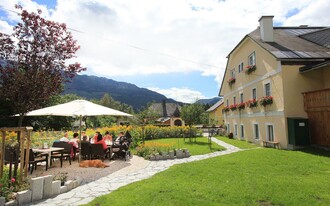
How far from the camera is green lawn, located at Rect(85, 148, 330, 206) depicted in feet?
18.3

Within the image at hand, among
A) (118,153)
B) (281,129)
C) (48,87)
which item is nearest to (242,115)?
(281,129)

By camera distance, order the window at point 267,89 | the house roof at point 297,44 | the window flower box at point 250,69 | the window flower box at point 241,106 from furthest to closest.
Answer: the window flower box at point 241,106 → the window flower box at point 250,69 → the window at point 267,89 → the house roof at point 297,44

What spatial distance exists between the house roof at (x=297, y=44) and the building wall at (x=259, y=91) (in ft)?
1.77

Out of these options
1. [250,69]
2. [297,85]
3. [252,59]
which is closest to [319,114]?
[297,85]

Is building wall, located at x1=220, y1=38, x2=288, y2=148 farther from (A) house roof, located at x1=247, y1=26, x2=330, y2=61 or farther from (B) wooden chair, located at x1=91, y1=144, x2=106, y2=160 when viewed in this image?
(B) wooden chair, located at x1=91, y1=144, x2=106, y2=160

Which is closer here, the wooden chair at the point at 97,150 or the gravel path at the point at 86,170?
the gravel path at the point at 86,170

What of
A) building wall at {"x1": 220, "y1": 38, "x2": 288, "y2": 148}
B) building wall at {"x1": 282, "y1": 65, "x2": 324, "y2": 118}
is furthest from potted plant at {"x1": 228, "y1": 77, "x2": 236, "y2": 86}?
building wall at {"x1": 282, "y1": 65, "x2": 324, "y2": 118}

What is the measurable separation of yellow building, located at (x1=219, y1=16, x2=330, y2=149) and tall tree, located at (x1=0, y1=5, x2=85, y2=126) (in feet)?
44.3

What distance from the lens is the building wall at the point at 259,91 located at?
15625 millimetres

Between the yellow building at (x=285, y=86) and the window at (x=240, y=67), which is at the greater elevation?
the window at (x=240, y=67)

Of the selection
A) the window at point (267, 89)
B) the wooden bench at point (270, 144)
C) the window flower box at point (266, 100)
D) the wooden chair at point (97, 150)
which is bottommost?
the wooden bench at point (270, 144)

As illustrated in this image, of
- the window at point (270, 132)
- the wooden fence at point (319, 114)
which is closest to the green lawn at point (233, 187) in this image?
the wooden fence at point (319, 114)

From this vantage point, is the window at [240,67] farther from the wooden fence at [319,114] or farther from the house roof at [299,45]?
the wooden fence at [319,114]

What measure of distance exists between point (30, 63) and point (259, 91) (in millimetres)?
15940
